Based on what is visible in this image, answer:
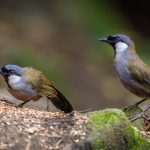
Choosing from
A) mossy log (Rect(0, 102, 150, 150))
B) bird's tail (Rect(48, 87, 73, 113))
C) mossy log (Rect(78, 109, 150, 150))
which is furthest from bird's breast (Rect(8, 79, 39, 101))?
mossy log (Rect(78, 109, 150, 150))

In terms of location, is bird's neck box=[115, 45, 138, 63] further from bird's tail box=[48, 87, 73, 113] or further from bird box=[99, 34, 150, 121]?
Answer: bird's tail box=[48, 87, 73, 113]

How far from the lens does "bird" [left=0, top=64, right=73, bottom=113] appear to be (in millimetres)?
9844

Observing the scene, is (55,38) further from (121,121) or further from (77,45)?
(121,121)

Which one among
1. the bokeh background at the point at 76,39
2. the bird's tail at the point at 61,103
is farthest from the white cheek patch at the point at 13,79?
the bokeh background at the point at 76,39

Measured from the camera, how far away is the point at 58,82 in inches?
671

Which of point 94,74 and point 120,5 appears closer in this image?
point 94,74

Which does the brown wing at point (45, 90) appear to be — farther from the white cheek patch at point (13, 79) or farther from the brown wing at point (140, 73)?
the brown wing at point (140, 73)

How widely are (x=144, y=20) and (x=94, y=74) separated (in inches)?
135

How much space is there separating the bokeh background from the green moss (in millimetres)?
8979

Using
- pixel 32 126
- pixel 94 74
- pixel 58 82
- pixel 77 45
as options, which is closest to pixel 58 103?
pixel 32 126

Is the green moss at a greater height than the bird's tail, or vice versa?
the bird's tail

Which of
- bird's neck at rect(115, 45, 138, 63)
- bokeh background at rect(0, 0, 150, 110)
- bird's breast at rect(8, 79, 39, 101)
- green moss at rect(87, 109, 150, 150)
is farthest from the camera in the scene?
bokeh background at rect(0, 0, 150, 110)

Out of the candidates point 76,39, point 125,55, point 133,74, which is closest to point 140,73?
point 133,74

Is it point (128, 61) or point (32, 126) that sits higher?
point (128, 61)
